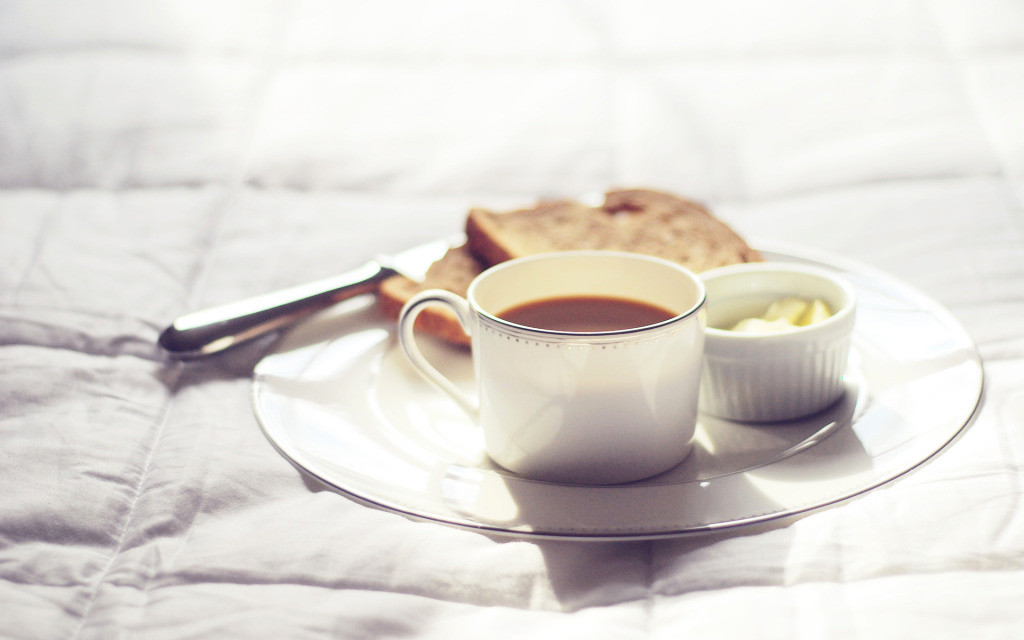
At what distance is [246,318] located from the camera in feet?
2.85

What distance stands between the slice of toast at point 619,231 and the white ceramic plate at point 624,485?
0.16 metres

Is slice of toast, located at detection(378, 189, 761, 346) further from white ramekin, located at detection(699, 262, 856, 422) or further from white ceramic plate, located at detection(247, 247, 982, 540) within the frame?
white ramekin, located at detection(699, 262, 856, 422)

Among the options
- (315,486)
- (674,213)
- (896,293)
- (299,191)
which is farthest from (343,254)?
(896,293)

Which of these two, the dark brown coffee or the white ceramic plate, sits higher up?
the dark brown coffee

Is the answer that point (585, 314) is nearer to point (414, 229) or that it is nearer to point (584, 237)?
point (584, 237)

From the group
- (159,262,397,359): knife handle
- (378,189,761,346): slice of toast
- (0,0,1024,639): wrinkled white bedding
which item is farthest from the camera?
(378,189,761,346): slice of toast

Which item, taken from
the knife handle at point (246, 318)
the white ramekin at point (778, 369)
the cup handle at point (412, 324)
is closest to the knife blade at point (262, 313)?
the knife handle at point (246, 318)

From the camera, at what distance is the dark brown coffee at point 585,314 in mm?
709

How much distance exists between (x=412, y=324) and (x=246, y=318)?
23 centimetres

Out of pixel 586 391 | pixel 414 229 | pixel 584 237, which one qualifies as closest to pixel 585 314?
pixel 586 391

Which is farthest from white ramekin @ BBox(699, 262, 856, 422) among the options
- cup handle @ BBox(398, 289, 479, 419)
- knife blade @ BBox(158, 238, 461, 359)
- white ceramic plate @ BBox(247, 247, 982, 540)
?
knife blade @ BBox(158, 238, 461, 359)

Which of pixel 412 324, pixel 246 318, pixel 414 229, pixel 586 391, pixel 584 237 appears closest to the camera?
pixel 586 391

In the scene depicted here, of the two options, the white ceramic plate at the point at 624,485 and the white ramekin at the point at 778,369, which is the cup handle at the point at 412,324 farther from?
the white ramekin at the point at 778,369

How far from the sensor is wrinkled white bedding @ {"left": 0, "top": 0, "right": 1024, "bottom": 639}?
22.2 inches
